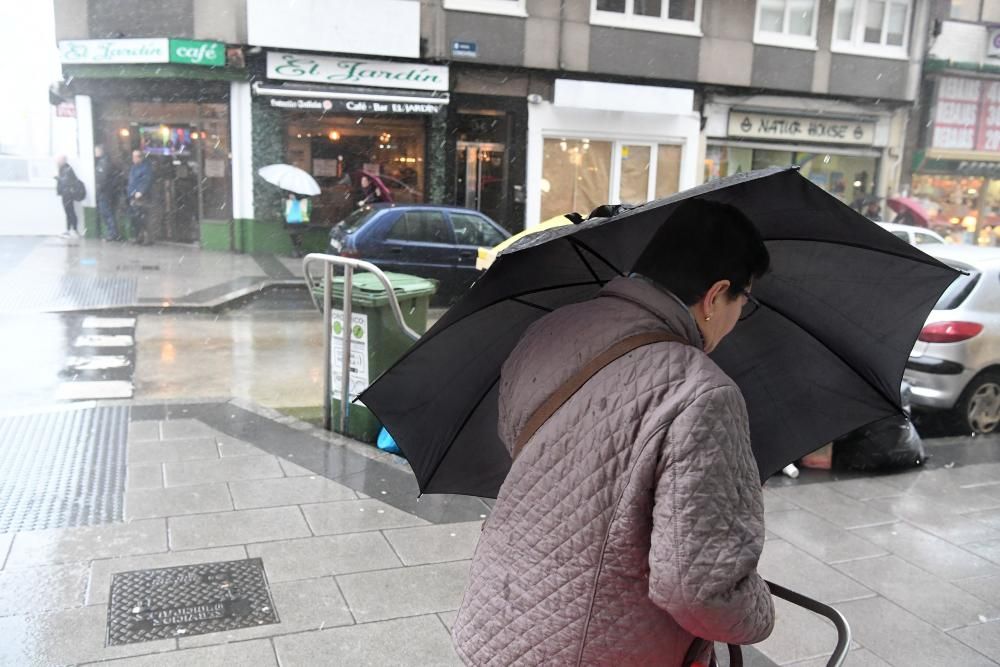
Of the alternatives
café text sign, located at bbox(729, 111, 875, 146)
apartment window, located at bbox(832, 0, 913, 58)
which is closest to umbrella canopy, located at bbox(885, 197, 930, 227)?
café text sign, located at bbox(729, 111, 875, 146)

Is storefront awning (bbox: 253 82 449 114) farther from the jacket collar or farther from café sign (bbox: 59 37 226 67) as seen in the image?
the jacket collar

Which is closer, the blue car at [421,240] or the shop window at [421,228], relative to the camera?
the blue car at [421,240]

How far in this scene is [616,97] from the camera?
19484 millimetres

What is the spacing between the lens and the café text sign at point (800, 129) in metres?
21.2

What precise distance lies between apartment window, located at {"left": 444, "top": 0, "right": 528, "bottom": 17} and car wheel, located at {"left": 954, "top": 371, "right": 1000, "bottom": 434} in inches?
550

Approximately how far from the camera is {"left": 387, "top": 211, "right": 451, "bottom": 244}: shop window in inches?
500

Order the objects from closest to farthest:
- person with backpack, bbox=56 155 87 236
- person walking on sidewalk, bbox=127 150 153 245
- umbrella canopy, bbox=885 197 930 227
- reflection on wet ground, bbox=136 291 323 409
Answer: reflection on wet ground, bbox=136 291 323 409, umbrella canopy, bbox=885 197 930 227, person walking on sidewalk, bbox=127 150 153 245, person with backpack, bbox=56 155 87 236

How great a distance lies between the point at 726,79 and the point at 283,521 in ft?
61.1

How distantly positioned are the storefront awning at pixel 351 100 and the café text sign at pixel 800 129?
7.91 metres

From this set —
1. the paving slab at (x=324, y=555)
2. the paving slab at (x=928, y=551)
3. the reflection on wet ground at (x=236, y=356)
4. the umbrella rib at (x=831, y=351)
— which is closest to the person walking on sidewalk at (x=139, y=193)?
the reflection on wet ground at (x=236, y=356)

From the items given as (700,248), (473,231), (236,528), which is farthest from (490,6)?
(700,248)

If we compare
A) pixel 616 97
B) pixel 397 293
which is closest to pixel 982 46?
pixel 616 97

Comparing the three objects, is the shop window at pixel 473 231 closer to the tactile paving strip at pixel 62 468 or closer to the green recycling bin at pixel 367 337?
the green recycling bin at pixel 367 337

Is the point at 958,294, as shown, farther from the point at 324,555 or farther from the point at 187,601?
Answer: the point at 187,601
